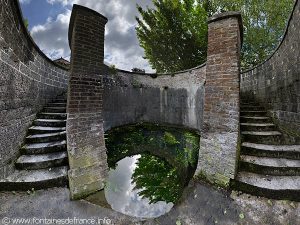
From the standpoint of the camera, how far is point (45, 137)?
424cm

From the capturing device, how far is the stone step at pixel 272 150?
3.63 metres

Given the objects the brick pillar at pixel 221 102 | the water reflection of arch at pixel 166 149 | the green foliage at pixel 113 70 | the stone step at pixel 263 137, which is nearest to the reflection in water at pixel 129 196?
the water reflection of arch at pixel 166 149

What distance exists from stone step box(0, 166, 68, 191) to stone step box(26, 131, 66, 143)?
2.66 ft

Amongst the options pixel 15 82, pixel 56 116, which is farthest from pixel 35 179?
pixel 56 116

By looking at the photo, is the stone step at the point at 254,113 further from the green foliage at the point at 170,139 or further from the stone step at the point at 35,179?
the stone step at the point at 35,179

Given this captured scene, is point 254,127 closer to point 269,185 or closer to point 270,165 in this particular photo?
point 270,165

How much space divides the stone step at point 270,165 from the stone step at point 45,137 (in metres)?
3.51

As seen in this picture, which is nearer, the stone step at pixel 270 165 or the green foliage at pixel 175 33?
the stone step at pixel 270 165

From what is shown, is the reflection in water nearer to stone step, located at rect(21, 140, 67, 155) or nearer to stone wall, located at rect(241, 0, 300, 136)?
stone step, located at rect(21, 140, 67, 155)

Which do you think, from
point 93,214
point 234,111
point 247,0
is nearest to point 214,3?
point 247,0

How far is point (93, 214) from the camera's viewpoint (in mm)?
2852

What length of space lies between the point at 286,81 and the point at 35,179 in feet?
16.7

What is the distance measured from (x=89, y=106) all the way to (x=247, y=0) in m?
13.7

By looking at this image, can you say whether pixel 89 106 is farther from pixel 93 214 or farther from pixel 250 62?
pixel 250 62
